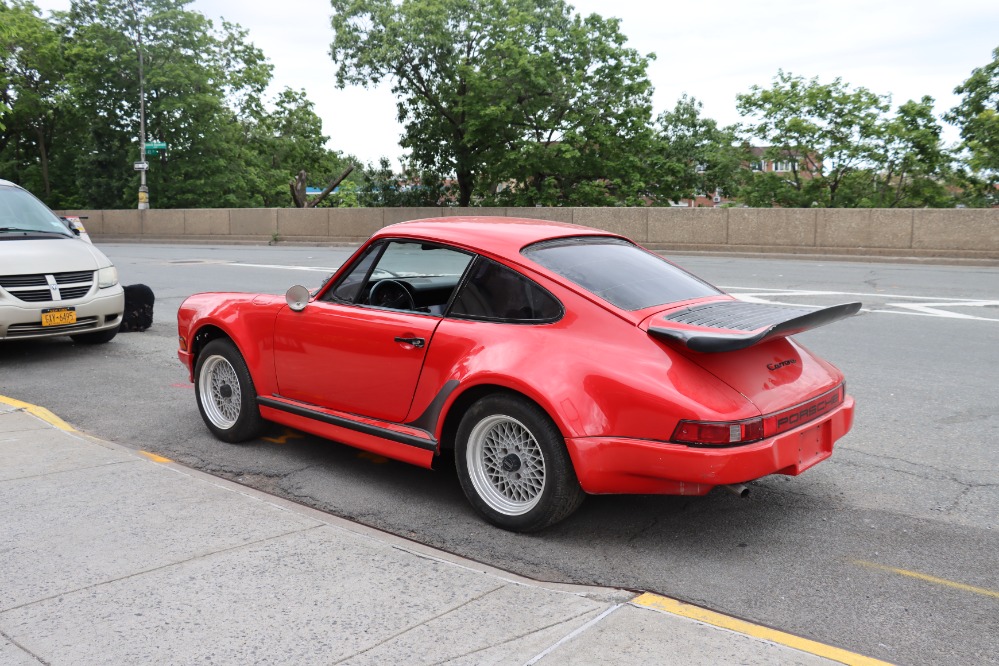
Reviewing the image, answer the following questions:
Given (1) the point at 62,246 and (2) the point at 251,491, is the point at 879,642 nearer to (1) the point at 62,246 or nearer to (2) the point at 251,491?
(2) the point at 251,491

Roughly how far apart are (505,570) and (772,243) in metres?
21.3

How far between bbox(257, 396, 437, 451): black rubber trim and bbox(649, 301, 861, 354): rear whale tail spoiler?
1.26 meters

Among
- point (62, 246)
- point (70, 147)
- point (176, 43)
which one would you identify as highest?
point (176, 43)

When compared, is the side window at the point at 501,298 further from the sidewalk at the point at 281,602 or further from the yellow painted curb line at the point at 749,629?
the yellow painted curb line at the point at 749,629

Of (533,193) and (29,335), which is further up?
(533,193)

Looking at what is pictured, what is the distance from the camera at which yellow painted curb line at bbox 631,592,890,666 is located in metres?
3.02

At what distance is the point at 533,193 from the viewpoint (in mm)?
36812

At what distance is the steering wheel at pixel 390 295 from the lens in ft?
A: 16.2

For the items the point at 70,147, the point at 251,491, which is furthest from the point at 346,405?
the point at 70,147

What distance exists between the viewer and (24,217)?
9281 mm

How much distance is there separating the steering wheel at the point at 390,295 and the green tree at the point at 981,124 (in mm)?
28048

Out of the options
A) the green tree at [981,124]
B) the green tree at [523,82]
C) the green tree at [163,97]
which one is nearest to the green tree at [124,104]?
the green tree at [163,97]

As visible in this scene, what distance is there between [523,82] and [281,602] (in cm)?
3296

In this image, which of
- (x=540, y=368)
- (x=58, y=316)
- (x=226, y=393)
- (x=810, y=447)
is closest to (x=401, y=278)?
(x=540, y=368)
